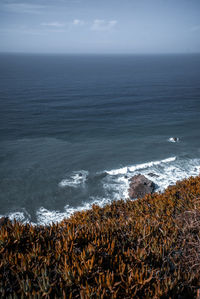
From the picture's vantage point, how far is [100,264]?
13.8 feet

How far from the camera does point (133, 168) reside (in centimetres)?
2683

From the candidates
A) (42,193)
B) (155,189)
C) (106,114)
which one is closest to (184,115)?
(106,114)

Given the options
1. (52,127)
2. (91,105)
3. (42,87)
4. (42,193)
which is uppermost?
(42,87)

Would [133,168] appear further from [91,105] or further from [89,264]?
[91,105]

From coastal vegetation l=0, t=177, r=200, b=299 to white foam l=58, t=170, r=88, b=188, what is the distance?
17199 mm

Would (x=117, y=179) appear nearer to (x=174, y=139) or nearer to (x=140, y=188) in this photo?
(x=140, y=188)

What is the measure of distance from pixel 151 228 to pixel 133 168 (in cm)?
2088

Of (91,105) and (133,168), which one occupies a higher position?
(91,105)

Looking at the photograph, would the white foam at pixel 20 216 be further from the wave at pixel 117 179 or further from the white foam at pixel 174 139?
the white foam at pixel 174 139

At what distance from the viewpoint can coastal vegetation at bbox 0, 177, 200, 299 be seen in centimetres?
369

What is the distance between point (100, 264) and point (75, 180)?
65.8 feet

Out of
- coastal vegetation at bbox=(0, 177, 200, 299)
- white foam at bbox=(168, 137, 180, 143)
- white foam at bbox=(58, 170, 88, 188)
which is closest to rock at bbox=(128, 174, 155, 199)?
white foam at bbox=(58, 170, 88, 188)

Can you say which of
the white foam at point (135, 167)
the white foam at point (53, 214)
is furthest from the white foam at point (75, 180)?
the white foam at point (53, 214)

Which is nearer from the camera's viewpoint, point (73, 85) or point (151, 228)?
A: point (151, 228)
